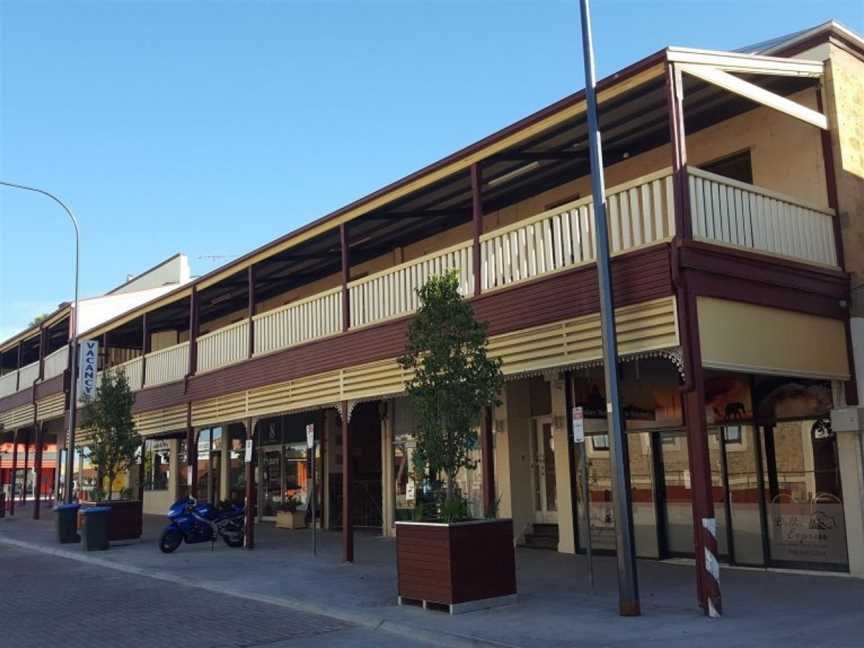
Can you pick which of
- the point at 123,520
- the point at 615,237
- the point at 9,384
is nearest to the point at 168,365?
the point at 123,520

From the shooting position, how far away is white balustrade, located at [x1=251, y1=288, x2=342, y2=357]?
16328mm

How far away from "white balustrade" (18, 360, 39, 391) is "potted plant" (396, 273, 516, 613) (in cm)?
2486

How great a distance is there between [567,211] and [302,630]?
6.23m

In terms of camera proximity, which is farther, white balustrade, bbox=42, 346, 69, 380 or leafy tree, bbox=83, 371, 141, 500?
white balustrade, bbox=42, 346, 69, 380

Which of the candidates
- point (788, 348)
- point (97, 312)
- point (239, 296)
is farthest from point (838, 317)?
point (97, 312)

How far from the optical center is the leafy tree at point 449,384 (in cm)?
1059

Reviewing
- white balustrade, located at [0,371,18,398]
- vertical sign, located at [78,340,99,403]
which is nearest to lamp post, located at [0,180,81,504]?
vertical sign, located at [78,340,99,403]

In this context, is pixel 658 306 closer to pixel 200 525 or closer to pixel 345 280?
pixel 345 280

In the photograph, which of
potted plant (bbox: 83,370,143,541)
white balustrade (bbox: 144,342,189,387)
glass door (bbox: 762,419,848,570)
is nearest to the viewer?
glass door (bbox: 762,419,848,570)

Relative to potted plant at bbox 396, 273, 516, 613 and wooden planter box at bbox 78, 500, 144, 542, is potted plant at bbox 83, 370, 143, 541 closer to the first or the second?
wooden planter box at bbox 78, 500, 144, 542

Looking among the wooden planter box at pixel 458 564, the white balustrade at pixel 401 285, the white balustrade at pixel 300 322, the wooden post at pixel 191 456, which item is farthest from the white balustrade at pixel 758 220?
the wooden post at pixel 191 456

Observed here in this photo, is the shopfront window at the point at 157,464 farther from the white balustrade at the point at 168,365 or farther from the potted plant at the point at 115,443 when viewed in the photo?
the potted plant at the point at 115,443

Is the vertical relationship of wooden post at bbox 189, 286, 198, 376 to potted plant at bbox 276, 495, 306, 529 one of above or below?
above

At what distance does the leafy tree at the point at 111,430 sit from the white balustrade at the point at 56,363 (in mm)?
7346
